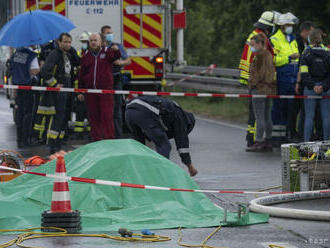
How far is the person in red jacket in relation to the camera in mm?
14516

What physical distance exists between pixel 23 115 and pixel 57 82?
1220 mm

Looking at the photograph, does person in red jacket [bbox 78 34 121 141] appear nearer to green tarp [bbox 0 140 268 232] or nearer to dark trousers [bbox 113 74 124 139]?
dark trousers [bbox 113 74 124 139]

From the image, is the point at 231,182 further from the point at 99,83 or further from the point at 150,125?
the point at 99,83

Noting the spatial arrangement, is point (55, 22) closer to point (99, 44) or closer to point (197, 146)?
point (99, 44)

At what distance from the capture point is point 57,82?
1466 centimetres

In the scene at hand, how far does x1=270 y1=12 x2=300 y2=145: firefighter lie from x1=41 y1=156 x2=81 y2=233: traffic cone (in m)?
7.49

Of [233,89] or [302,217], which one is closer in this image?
[302,217]

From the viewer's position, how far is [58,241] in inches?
300

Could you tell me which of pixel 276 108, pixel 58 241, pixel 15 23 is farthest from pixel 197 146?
pixel 58 241

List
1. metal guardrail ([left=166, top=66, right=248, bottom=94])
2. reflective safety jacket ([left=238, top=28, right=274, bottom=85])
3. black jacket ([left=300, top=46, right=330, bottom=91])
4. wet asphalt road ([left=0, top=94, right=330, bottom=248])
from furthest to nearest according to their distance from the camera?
1. metal guardrail ([left=166, top=66, right=248, bottom=94])
2. reflective safety jacket ([left=238, top=28, right=274, bottom=85])
3. black jacket ([left=300, top=46, right=330, bottom=91])
4. wet asphalt road ([left=0, top=94, right=330, bottom=248])

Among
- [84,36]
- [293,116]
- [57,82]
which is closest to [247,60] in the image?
[293,116]

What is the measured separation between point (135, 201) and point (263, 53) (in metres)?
5.99

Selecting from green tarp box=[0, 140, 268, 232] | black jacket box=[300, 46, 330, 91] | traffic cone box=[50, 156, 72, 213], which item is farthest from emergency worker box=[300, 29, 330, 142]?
traffic cone box=[50, 156, 72, 213]

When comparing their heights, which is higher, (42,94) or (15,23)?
(15,23)
